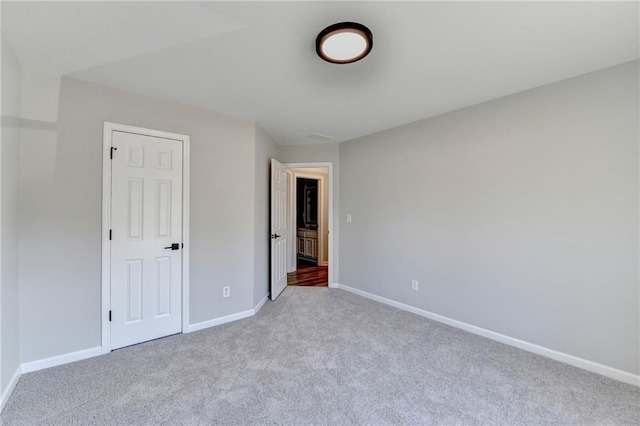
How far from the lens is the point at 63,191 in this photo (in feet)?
7.11

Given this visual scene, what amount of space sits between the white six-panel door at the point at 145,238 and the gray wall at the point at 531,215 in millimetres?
2627

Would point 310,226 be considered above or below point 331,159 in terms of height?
below

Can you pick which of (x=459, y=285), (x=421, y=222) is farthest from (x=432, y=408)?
(x=421, y=222)

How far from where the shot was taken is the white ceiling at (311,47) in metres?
1.47

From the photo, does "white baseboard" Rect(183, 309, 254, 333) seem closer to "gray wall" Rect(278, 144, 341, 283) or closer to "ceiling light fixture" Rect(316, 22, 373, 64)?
"gray wall" Rect(278, 144, 341, 283)

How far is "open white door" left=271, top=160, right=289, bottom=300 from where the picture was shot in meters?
3.75

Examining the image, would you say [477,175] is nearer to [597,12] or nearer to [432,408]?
[597,12]

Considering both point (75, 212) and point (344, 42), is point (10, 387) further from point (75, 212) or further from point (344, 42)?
point (344, 42)

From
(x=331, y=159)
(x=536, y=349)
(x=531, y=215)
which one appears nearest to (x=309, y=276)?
(x=331, y=159)

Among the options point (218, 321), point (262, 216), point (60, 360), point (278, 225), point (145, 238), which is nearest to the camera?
point (60, 360)

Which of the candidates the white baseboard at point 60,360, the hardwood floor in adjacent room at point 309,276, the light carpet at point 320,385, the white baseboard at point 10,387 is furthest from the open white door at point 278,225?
the white baseboard at point 10,387

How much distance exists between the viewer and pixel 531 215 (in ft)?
7.89

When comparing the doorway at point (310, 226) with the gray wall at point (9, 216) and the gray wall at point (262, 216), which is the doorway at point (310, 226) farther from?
the gray wall at point (9, 216)

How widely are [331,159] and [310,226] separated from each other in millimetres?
2501
